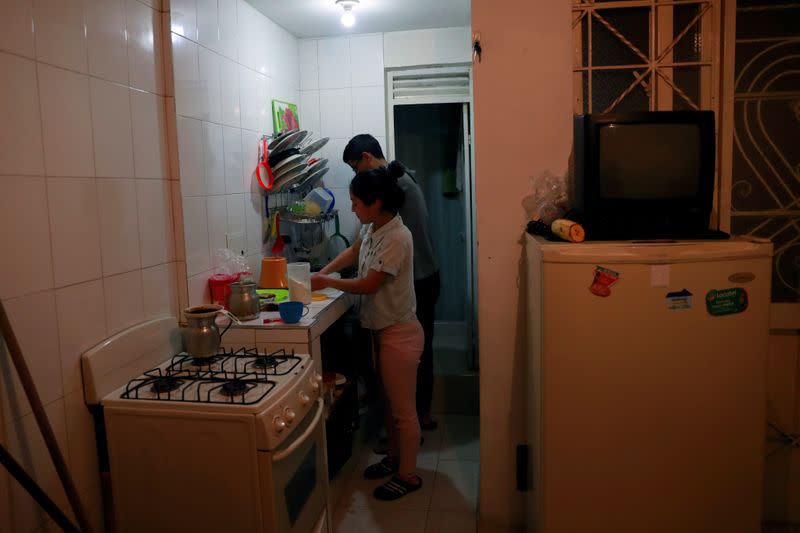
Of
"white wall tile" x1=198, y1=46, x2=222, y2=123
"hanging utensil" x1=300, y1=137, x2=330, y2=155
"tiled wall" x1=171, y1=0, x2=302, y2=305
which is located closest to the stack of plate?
"hanging utensil" x1=300, y1=137, x2=330, y2=155

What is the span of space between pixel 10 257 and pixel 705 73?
7.31 ft

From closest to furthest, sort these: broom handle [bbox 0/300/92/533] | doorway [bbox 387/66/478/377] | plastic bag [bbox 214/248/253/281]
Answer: broom handle [bbox 0/300/92/533] → plastic bag [bbox 214/248/253/281] → doorway [bbox 387/66/478/377]

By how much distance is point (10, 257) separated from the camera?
4.89ft

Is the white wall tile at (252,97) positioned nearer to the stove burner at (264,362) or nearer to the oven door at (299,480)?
the stove burner at (264,362)

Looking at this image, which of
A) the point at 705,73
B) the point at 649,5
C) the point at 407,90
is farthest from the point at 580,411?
the point at 407,90

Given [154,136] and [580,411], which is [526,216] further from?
[154,136]

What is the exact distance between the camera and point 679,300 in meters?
1.68

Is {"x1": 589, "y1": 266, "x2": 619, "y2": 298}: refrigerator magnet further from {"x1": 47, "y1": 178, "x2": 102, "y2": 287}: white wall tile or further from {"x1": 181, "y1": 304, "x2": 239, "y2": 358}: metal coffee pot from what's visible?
{"x1": 47, "y1": 178, "x2": 102, "y2": 287}: white wall tile

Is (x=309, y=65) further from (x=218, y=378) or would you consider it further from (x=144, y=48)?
(x=218, y=378)

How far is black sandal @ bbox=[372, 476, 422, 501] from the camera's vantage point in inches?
104

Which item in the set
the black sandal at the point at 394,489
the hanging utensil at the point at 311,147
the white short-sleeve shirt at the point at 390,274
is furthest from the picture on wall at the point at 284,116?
the black sandal at the point at 394,489

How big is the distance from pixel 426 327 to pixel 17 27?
2.25 m

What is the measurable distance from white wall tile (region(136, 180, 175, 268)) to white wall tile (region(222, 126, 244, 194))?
42 cm

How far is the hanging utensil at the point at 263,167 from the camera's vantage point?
289cm
